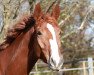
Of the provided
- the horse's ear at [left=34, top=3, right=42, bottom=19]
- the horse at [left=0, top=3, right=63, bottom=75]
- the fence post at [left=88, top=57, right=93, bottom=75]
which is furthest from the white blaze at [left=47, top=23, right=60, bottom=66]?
the fence post at [left=88, top=57, right=93, bottom=75]

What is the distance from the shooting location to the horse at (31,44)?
→ 3592 millimetres

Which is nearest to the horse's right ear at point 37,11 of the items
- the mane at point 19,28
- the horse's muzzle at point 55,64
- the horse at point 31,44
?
the horse at point 31,44

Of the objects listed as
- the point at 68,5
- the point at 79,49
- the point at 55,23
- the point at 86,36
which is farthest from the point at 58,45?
the point at 86,36

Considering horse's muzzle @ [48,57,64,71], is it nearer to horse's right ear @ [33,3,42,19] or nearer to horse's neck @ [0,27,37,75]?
horse's neck @ [0,27,37,75]

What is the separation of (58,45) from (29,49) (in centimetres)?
48

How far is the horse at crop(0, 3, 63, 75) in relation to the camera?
11.8 feet

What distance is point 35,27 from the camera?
12.5ft

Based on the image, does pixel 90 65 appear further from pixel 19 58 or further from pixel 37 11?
pixel 37 11

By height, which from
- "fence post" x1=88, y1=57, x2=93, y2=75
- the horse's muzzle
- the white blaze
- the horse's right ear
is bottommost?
"fence post" x1=88, y1=57, x2=93, y2=75

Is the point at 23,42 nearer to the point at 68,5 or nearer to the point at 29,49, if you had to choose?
the point at 29,49

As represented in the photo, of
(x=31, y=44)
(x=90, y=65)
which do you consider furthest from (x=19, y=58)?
(x=90, y=65)

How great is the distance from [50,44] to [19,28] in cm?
62

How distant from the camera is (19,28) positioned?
398cm

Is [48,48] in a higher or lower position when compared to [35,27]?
lower
